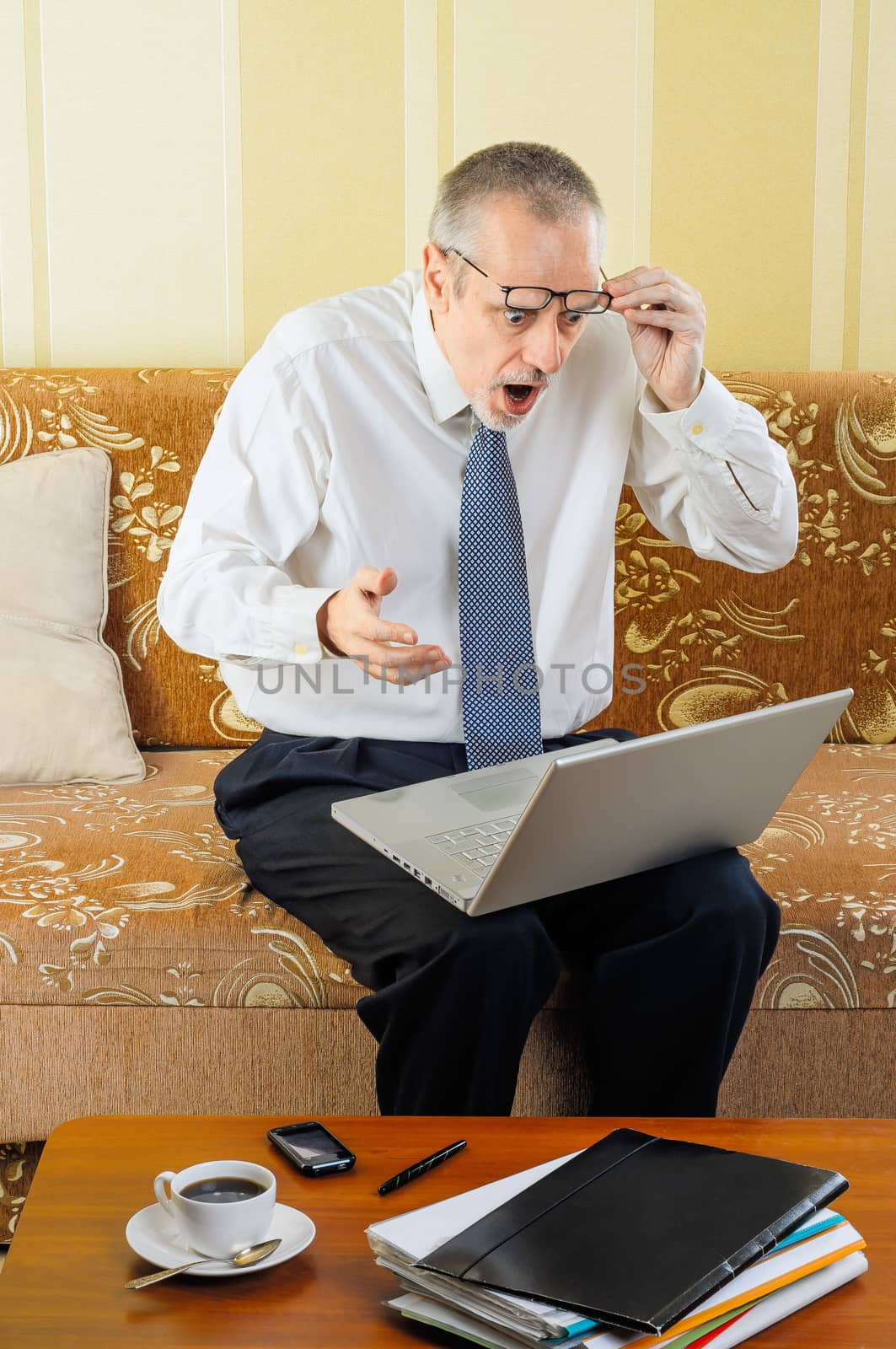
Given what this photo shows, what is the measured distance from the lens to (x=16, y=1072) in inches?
53.2

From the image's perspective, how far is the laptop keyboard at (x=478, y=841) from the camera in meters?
1.14

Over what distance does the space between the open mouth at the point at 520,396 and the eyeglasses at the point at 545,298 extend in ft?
0.35

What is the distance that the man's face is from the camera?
137 cm

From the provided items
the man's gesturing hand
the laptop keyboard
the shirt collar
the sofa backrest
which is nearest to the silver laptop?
the laptop keyboard

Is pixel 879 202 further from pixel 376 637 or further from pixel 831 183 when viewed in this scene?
pixel 376 637

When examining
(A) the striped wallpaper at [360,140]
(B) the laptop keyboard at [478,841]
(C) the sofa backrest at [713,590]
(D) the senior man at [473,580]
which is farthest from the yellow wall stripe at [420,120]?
(B) the laptop keyboard at [478,841]

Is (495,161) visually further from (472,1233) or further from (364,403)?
(472,1233)

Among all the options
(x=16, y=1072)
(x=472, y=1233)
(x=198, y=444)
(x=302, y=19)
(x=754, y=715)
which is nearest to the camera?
(x=472, y=1233)

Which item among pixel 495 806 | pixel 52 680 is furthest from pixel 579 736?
pixel 52 680

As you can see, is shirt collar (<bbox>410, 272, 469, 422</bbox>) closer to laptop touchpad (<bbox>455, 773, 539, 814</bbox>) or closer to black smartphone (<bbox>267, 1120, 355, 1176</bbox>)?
laptop touchpad (<bbox>455, 773, 539, 814</bbox>)

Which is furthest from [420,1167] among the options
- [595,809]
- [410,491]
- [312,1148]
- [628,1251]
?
[410,491]

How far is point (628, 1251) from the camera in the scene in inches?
28.3

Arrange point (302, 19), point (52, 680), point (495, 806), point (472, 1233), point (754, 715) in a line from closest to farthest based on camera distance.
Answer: point (472, 1233) < point (754, 715) < point (495, 806) < point (52, 680) < point (302, 19)

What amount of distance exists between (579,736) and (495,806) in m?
0.41
